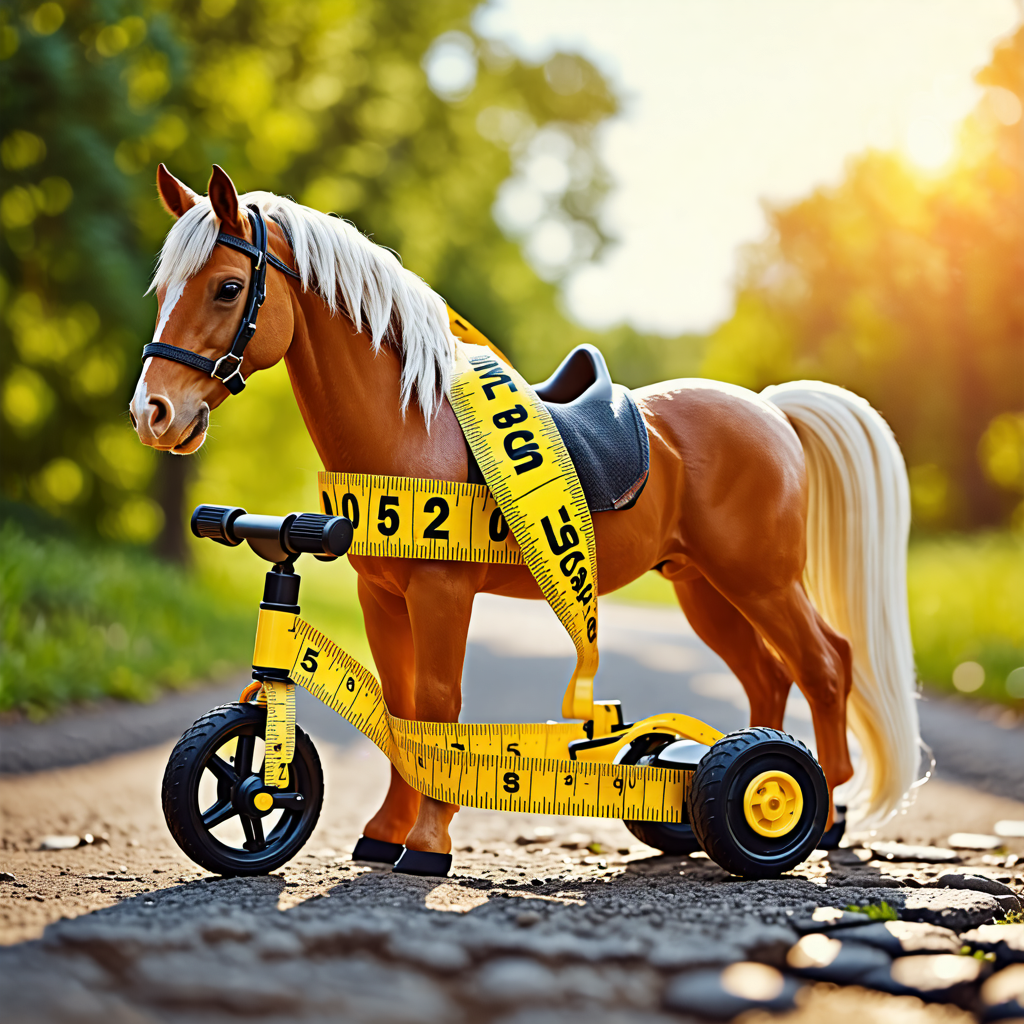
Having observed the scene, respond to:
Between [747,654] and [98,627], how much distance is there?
542cm

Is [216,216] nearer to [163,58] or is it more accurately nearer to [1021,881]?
[1021,881]

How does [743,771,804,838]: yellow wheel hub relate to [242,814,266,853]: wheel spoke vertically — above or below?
above

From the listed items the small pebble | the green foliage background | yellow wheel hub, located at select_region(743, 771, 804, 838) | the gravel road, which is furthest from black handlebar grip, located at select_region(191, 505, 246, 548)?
the green foliage background

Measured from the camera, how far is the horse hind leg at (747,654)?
3988mm

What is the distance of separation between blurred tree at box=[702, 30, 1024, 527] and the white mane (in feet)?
37.5

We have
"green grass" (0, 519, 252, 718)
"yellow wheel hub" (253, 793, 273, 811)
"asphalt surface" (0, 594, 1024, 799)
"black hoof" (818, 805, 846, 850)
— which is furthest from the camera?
"green grass" (0, 519, 252, 718)

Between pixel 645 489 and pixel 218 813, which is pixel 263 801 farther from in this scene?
pixel 645 489

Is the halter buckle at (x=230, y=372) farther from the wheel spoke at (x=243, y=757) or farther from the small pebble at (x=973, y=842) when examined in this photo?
the small pebble at (x=973, y=842)

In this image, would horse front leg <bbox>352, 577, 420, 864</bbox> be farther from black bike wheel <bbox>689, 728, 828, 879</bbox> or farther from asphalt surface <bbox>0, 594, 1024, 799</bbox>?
asphalt surface <bbox>0, 594, 1024, 799</bbox>

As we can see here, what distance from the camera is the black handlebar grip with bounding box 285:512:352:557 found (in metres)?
2.83

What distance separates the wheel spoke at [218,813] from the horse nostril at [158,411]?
1.17m

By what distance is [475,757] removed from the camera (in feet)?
10.2

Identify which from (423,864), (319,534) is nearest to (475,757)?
(423,864)

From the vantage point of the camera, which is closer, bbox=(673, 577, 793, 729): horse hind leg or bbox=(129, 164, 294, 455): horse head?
bbox=(129, 164, 294, 455): horse head
